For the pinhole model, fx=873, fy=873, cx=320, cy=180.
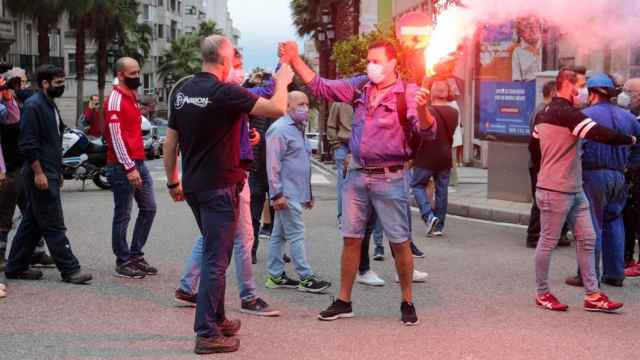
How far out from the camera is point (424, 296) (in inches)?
280

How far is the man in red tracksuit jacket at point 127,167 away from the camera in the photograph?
24.6ft

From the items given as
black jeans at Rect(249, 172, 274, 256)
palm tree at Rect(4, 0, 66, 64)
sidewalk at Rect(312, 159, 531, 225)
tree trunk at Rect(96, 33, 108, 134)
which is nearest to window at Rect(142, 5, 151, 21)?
tree trunk at Rect(96, 33, 108, 134)

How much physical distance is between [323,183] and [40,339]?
44.6 ft

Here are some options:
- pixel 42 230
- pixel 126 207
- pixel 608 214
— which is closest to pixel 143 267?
pixel 126 207

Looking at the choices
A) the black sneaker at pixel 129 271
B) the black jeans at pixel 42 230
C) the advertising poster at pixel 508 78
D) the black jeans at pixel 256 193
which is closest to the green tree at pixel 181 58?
the advertising poster at pixel 508 78

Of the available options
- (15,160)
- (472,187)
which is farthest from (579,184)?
(472,187)

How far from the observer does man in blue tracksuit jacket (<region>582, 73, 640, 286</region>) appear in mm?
7098

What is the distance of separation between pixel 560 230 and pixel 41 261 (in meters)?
4.74

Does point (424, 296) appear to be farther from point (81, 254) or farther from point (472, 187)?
point (472, 187)

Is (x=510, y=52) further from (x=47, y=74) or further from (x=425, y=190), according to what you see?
(x=47, y=74)

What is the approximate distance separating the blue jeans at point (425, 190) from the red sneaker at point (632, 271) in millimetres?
2735

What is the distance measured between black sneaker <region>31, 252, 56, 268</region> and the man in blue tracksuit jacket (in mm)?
4898

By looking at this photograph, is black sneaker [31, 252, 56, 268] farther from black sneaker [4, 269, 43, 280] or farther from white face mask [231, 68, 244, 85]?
white face mask [231, 68, 244, 85]

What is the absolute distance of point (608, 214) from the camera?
7.40 m
